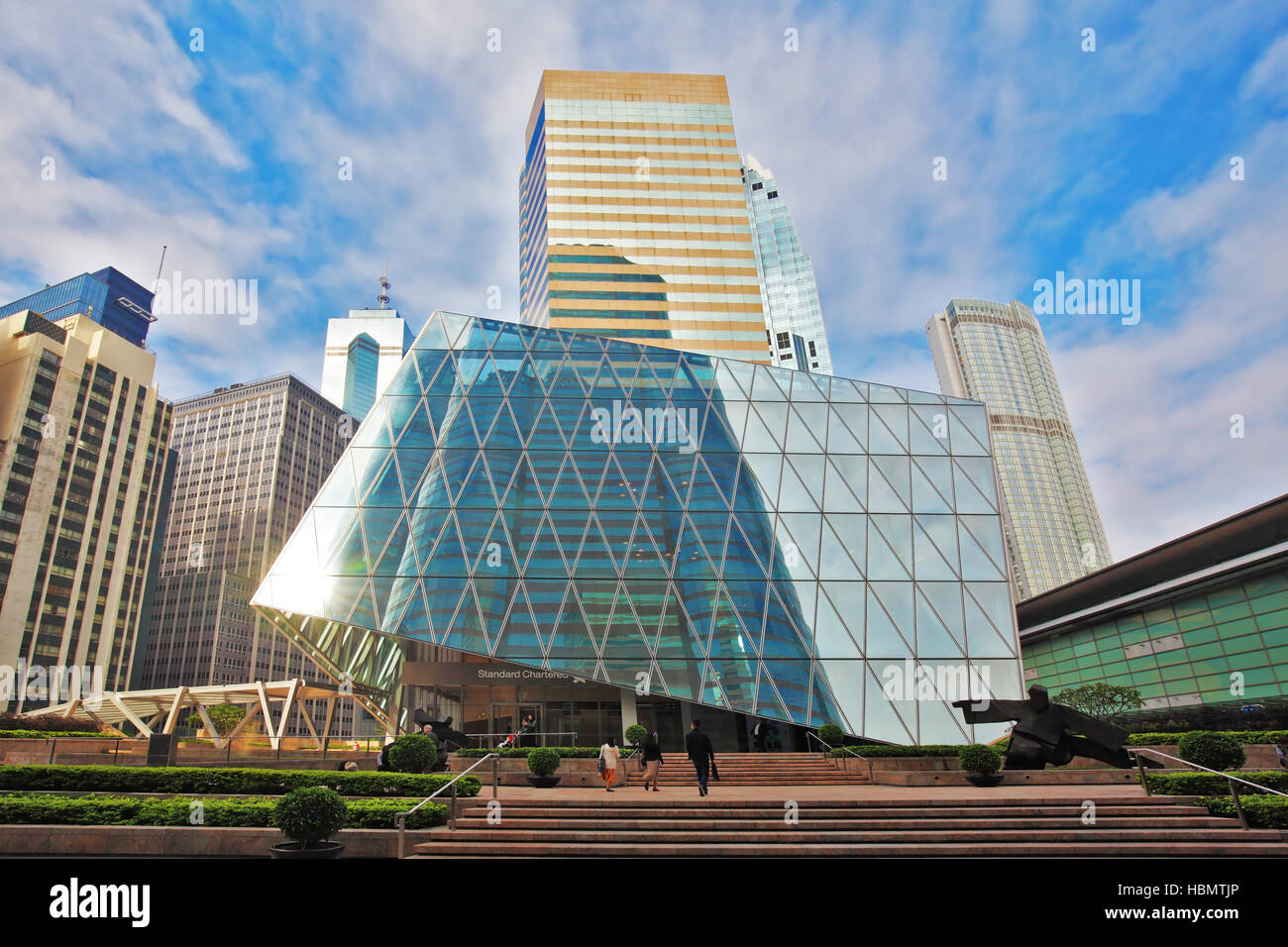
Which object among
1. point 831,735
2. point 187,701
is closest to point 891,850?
point 831,735

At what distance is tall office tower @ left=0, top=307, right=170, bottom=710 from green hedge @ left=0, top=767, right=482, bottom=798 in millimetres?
92966

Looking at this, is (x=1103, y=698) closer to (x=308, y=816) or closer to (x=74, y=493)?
(x=308, y=816)

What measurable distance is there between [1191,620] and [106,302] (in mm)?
177287

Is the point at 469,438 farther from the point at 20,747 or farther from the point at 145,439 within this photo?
the point at 145,439

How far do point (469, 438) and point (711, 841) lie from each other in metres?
24.1

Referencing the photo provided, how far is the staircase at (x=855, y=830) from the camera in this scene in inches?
413

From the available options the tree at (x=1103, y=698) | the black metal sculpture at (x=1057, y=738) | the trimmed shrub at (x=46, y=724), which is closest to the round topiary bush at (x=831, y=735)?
the black metal sculpture at (x=1057, y=738)

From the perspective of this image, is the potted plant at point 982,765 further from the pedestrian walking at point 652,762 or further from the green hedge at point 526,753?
the green hedge at point 526,753

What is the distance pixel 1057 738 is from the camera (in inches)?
763

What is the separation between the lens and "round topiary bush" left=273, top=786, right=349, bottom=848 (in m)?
9.92

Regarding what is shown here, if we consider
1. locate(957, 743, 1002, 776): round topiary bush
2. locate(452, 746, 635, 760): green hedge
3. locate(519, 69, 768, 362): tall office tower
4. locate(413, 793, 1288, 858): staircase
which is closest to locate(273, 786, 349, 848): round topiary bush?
locate(413, 793, 1288, 858): staircase

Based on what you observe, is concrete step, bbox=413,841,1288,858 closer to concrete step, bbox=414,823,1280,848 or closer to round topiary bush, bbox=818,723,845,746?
concrete step, bbox=414,823,1280,848

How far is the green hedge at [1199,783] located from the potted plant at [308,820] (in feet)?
44.6

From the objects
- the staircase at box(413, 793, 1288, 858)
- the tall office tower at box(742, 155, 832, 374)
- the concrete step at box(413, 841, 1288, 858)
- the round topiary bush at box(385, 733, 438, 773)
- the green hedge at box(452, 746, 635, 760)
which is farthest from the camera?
the tall office tower at box(742, 155, 832, 374)
